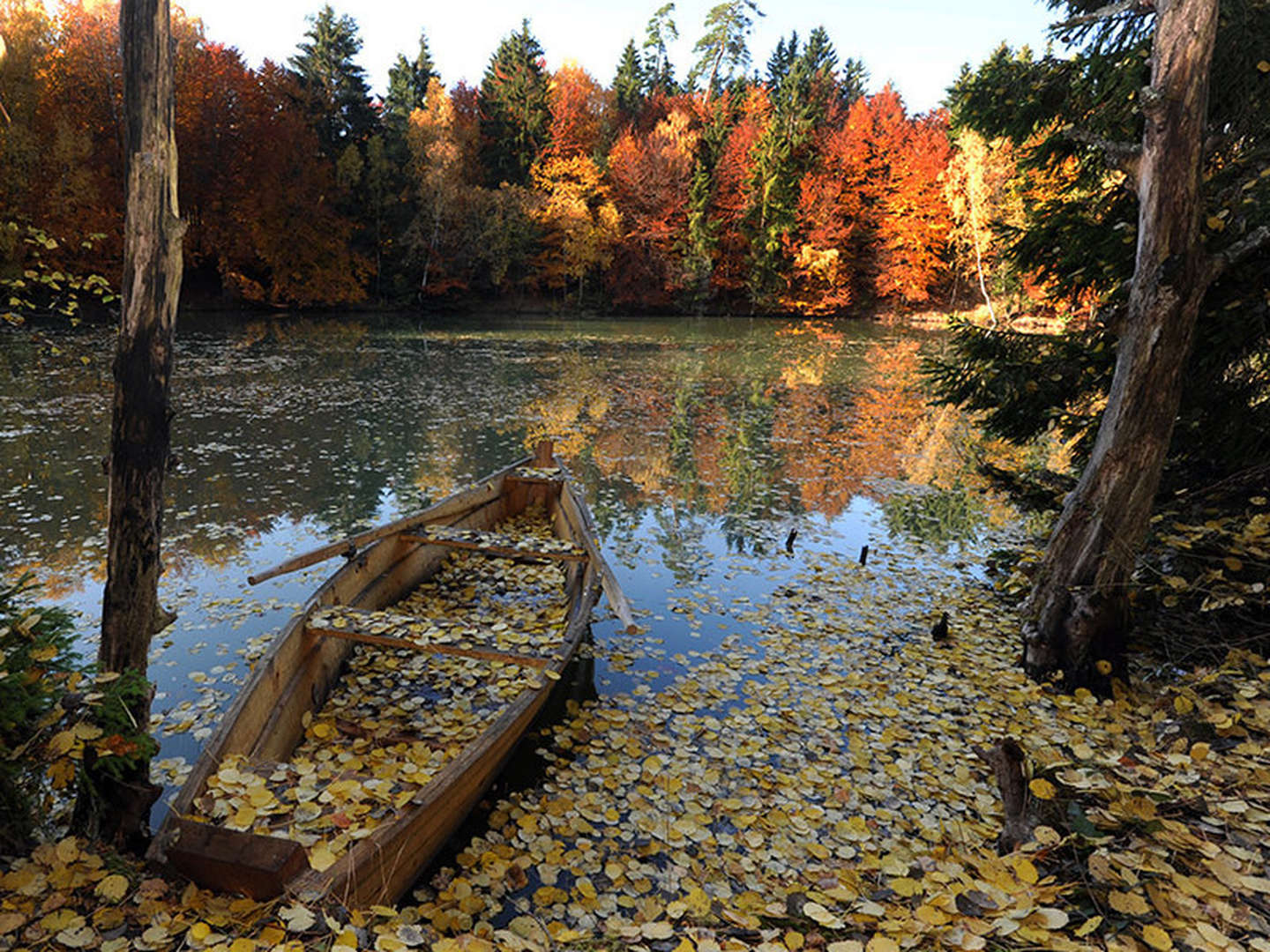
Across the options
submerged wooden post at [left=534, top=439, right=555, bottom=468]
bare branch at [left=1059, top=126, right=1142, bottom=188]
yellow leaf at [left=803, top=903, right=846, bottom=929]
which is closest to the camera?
yellow leaf at [left=803, top=903, right=846, bottom=929]

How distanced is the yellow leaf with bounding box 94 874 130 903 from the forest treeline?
32311mm

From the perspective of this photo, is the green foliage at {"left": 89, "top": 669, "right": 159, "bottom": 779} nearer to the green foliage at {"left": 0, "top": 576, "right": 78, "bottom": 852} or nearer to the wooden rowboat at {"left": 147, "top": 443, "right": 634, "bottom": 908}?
the green foliage at {"left": 0, "top": 576, "right": 78, "bottom": 852}

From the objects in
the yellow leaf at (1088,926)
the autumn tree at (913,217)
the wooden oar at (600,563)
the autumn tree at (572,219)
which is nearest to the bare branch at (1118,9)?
the wooden oar at (600,563)

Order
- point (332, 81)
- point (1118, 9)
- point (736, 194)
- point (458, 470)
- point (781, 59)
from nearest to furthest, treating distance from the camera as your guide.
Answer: point (1118, 9) < point (458, 470) < point (332, 81) < point (736, 194) < point (781, 59)

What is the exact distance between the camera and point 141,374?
3.44 metres

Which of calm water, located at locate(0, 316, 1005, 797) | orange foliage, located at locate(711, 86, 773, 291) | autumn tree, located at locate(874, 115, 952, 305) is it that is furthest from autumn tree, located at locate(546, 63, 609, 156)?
calm water, located at locate(0, 316, 1005, 797)

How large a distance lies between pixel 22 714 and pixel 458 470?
8.79 m

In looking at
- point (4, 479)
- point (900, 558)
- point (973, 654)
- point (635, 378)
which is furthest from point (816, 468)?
point (4, 479)

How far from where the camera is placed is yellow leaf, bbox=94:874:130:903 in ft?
8.87

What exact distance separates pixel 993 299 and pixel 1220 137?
114 feet

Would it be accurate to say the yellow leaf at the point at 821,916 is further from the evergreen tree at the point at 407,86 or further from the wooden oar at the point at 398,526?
the evergreen tree at the point at 407,86

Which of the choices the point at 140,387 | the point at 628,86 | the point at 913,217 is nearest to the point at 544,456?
the point at 140,387

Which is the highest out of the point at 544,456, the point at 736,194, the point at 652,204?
the point at 736,194

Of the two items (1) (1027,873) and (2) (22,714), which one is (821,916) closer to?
(1) (1027,873)
